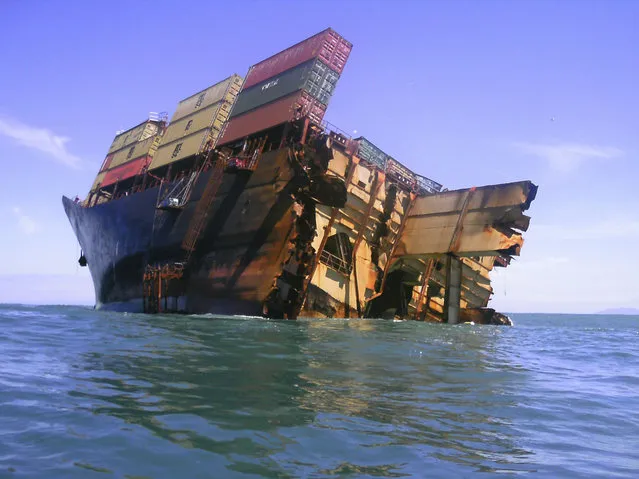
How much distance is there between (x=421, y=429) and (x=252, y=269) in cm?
1751

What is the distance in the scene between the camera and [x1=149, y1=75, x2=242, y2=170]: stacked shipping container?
32.5 metres

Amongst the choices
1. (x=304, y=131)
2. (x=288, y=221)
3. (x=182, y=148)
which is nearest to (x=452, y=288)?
(x=288, y=221)

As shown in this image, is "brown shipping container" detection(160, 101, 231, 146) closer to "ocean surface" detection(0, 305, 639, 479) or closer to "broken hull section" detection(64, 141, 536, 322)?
"broken hull section" detection(64, 141, 536, 322)

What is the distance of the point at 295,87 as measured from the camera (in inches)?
1054


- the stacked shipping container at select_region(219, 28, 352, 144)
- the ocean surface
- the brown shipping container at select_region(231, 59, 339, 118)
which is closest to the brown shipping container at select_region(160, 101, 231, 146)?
the stacked shipping container at select_region(219, 28, 352, 144)

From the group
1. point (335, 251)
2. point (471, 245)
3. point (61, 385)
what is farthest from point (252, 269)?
point (61, 385)

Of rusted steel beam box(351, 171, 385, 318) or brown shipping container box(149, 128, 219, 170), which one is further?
brown shipping container box(149, 128, 219, 170)

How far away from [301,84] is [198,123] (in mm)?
11038

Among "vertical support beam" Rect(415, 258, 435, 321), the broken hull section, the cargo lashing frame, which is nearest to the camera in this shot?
the broken hull section

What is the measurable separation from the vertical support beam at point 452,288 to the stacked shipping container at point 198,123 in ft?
55.2

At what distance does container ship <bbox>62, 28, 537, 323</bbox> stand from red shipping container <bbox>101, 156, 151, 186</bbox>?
1.95m

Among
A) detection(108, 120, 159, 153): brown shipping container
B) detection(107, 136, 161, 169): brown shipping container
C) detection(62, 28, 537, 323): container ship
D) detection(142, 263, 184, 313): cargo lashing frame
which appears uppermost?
detection(108, 120, 159, 153): brown shipping container

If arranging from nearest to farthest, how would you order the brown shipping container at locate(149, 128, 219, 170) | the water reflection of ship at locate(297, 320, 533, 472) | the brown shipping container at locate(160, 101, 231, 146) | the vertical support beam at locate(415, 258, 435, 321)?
the water reflection of ship at locate(297, 320, 533, 472), the brown shipping container at locate(149, 128, 219, 170), the brown shipping container at locate(160, 101, 231, 146), the vertical support beam at locate(415, 258, 435, 321)

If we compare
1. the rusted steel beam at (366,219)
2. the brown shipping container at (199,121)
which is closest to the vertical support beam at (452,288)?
the rusted steel beam at (366,219)
